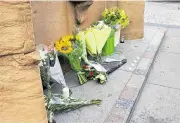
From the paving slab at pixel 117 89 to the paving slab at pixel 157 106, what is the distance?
0.11 metres

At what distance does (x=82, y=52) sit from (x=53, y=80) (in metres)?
0.57

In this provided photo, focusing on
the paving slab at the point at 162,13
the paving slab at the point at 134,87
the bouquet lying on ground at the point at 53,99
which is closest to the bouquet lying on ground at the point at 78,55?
the bouquet lying on ground at the point at 53,99

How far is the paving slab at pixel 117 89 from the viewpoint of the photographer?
105 inches

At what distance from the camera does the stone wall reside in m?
1.55

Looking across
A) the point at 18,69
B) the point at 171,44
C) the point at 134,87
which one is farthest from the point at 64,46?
the point at 171,44

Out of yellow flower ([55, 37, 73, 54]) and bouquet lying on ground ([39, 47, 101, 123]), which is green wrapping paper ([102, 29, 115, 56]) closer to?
yellow flower ([55, 37, 73, 54])

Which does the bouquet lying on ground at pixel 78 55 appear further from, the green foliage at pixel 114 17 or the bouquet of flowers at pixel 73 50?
the green foliage at pixel 114 17

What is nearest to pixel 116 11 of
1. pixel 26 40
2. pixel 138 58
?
pixel 138 58

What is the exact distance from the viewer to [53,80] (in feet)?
9.82

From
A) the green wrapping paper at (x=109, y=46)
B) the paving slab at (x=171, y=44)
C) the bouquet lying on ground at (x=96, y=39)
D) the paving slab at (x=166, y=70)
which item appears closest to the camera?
the paving slab at (x=166, y=70)

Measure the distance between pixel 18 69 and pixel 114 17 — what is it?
9.34 feet

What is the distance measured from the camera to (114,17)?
4281 mm

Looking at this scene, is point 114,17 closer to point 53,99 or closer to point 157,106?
point 157,106

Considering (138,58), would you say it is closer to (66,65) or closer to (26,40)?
(66,65)
